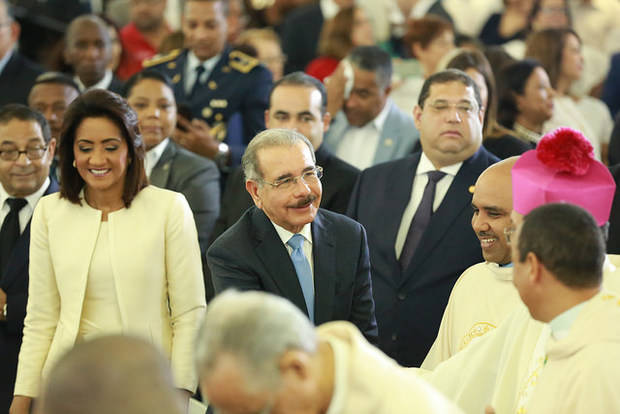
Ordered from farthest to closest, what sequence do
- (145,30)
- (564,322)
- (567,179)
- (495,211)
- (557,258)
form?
1. (145,30)
2. (495,211)
3. (567,179)
4. (564,322)
5. (557,258)

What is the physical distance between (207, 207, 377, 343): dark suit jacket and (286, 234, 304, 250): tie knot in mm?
50

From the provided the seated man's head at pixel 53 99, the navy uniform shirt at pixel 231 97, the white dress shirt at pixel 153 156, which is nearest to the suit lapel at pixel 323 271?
the white dress shirt at pixel 153 156

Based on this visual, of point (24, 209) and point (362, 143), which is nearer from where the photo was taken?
point (24, 209)

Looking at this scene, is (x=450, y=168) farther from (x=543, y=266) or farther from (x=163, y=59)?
(x=163, y=59)

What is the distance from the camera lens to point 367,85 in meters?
5.86

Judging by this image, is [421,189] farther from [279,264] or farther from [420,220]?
[279,264]

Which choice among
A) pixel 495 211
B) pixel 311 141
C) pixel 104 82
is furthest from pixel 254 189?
pixel 104 82

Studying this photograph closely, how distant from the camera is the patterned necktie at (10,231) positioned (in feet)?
14.9

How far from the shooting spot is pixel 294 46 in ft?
27.5

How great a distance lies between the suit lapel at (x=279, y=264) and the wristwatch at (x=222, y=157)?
7.23ft

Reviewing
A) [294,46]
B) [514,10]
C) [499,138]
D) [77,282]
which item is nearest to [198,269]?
[77,282]

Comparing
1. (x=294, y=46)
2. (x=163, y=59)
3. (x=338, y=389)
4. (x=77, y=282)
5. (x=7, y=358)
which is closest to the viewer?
(x=338, y=389)

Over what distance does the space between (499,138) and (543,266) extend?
8.73 feet

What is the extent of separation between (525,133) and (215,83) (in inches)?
75.3
